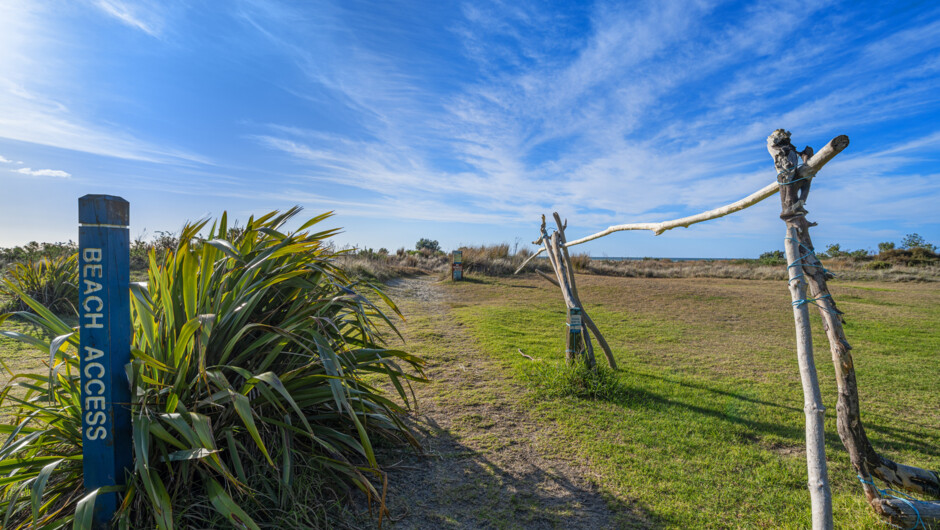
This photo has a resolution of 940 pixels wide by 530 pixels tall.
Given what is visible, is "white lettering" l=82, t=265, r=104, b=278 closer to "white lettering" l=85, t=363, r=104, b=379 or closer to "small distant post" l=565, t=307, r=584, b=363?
"white lettering" l=85, t=363, r=104, b=379

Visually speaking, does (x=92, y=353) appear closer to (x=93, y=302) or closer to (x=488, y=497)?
(x=93, y=302)

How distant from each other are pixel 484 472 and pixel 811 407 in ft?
6.41

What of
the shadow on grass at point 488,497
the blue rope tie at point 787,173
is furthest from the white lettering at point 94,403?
the blue rope tie at point 787,173

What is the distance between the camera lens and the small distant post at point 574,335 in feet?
15.5

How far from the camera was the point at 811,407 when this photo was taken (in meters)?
2.34

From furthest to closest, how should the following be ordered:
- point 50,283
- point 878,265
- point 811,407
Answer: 1. point 878,265
2. point 50,283
3. point 811,407

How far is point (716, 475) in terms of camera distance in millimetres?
2957

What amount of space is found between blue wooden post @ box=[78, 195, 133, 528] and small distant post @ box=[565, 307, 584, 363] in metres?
3.88

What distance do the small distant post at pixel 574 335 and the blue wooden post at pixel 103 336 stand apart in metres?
3.88

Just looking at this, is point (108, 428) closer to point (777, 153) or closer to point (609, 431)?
point (609, 431)

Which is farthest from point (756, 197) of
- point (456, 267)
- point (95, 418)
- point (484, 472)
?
point (456, 267)

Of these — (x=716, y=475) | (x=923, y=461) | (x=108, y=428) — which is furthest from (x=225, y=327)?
(x=923, y=461)

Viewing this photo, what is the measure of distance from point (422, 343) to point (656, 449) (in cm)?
391

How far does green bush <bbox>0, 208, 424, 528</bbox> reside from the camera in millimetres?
1862
